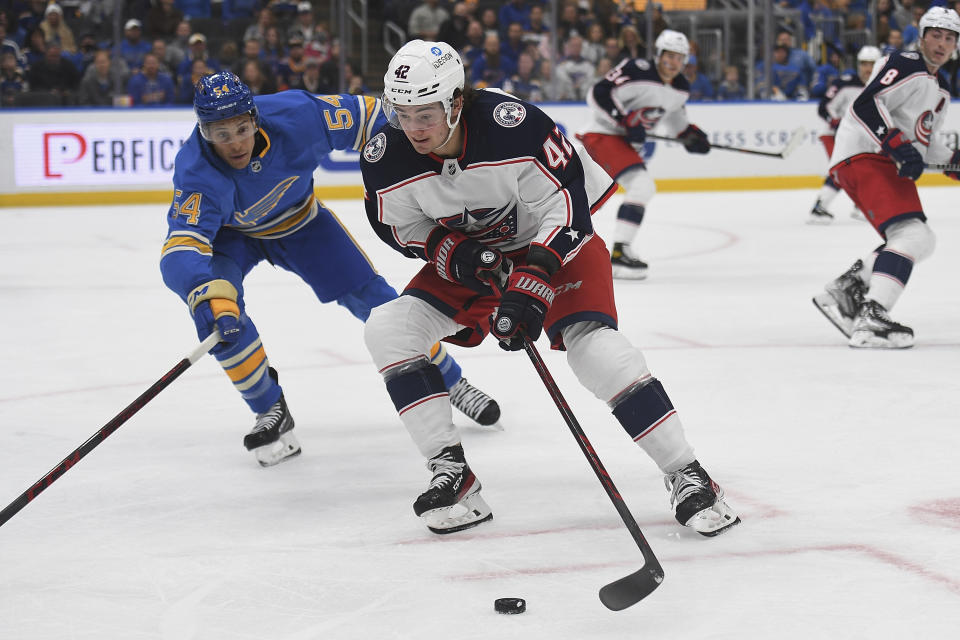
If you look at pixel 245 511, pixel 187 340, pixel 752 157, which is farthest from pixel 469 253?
pixel 752 157

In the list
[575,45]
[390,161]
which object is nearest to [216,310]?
[390,161]

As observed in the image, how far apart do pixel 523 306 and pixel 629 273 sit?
410cm

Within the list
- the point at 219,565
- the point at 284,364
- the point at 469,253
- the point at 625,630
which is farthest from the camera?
the point at 284,364

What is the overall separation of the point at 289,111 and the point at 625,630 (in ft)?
5.68

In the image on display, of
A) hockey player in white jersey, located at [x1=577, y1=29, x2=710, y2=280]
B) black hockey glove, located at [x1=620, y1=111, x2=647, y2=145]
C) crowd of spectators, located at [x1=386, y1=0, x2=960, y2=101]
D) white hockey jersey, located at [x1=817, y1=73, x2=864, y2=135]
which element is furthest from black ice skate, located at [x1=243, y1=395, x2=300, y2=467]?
crowd of spectators, located at [x1=386, y1=0, x2=960, y2=101]

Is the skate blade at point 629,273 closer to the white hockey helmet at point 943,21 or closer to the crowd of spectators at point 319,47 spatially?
the white hockey helmet at point 943,21

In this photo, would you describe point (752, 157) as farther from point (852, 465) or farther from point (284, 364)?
point (852, 465)

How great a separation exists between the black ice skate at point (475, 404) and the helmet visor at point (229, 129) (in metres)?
0.91

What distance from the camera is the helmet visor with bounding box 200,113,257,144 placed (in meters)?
2.83

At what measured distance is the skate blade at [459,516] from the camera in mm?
2424

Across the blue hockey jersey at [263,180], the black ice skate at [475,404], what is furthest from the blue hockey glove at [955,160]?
the blue hockey jersey at [263,180]

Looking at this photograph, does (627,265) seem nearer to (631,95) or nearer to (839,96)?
(631,95)

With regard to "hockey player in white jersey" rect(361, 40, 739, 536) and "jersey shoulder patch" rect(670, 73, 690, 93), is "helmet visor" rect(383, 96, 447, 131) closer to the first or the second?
"hockey player in white jersey" rect(361, 40, 739, 536)

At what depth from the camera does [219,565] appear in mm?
2291
